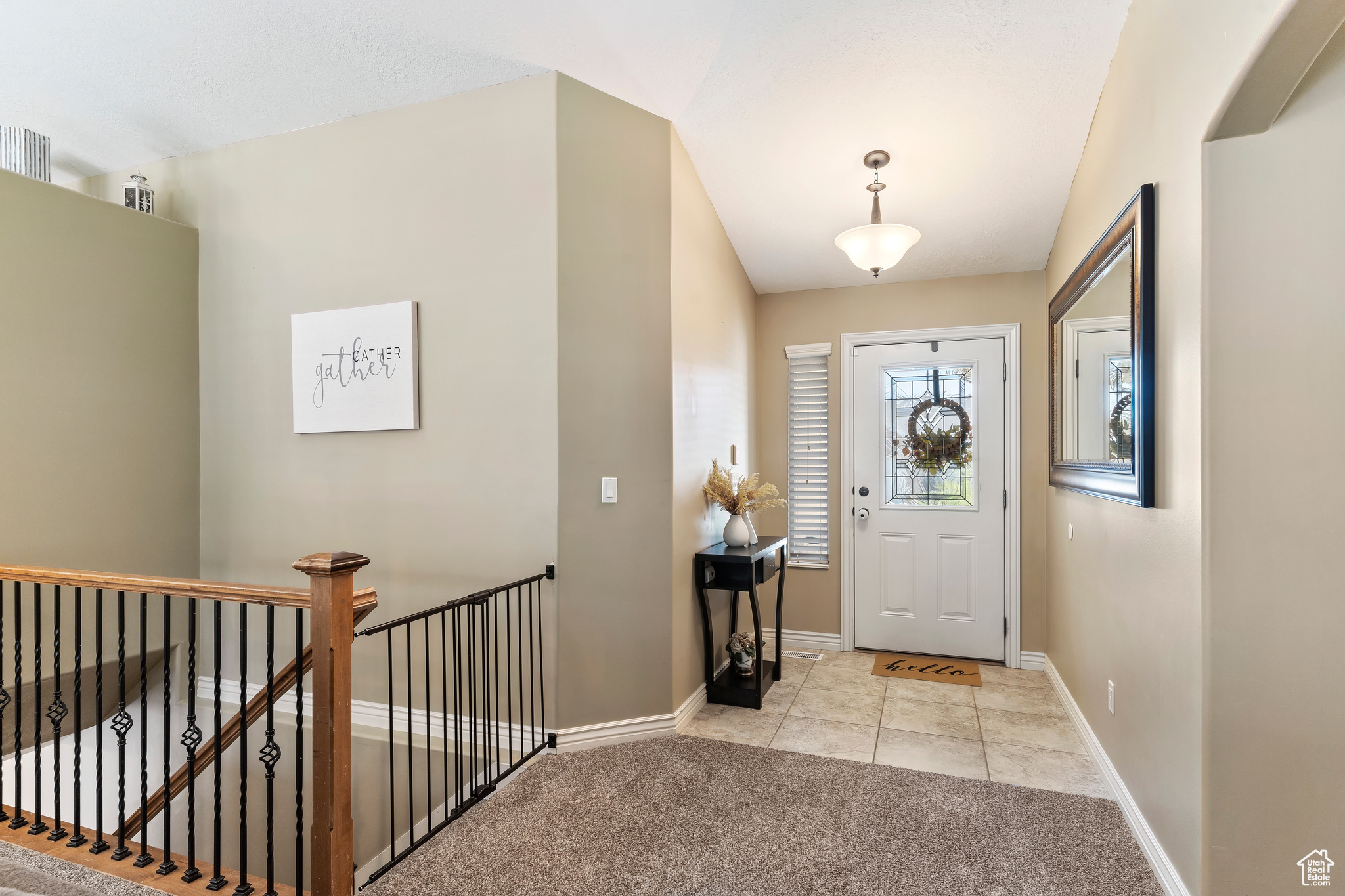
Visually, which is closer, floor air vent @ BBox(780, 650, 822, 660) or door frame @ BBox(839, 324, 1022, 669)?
door frame @ BBox(839, 324, 1022, 669)

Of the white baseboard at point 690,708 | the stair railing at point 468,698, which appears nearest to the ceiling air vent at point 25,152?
the stair railing at point 468,698

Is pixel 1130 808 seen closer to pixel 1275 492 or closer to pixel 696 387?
pixel 1275 492

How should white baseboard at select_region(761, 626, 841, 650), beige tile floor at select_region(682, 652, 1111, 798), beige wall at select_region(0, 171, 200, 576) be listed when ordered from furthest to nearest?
1. white baseboard at select_region(761, 626, 841, 650)
2. beige wall at select_region(0, 171, 200, 576)
3. beige tile floor at select_region(682, 652, 1111, 798)

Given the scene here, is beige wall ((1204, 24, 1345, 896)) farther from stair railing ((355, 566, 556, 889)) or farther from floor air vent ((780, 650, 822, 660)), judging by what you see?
floor air vent ((780, 650, 822, 660))

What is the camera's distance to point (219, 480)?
350 centimetres

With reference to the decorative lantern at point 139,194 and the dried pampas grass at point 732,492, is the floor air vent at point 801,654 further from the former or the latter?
the decorative lantern at point 139,194

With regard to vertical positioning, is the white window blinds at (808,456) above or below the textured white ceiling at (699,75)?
below

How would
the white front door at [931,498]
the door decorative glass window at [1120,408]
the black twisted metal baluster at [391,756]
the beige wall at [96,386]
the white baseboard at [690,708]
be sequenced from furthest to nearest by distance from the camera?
1. the white front door at [931,498]
2. the white baseboard at [690,708]
3. the beige wall at [96,386]
4. the door decorative glass window at [1120,408]
5. the black twisted metal baluster at [391,756]

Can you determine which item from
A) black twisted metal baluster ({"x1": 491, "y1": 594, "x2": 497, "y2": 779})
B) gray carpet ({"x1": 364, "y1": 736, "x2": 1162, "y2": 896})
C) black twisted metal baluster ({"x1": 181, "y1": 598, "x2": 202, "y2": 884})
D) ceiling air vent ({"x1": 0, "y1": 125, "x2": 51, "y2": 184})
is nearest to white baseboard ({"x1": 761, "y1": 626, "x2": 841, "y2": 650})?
gray carpet ({"x1": 364, "y1": 736, "x2": 1162, "y2": 896})

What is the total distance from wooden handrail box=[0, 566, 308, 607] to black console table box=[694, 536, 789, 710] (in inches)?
73.6

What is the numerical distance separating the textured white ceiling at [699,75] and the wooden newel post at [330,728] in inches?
84.3

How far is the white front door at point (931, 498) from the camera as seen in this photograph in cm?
418

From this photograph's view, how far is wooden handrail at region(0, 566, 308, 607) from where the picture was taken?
5.73ft

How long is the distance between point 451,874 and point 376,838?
1261mm
